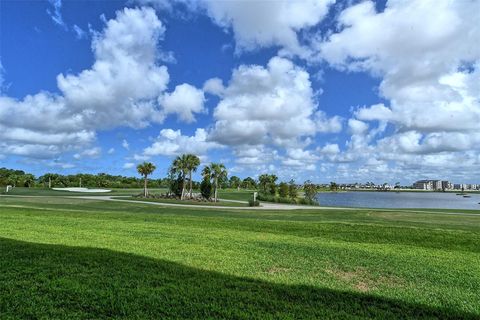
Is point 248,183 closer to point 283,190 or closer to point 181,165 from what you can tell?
point 283,190

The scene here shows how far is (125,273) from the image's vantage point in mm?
7504

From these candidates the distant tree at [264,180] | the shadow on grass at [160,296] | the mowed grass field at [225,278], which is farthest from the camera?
the distant tree at [264,180]

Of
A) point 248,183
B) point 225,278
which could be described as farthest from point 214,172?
point 248,183

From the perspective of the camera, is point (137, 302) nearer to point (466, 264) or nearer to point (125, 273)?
point (125, 273)

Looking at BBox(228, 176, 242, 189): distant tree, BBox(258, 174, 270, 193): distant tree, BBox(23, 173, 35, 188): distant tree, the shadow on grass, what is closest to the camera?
the shadow on grass

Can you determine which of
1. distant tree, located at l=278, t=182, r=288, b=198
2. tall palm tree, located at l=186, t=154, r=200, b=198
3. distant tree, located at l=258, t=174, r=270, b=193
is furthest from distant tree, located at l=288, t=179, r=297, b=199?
tall palm tree, located at l=186, t=154, r=200, b=198

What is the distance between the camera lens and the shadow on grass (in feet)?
18.1

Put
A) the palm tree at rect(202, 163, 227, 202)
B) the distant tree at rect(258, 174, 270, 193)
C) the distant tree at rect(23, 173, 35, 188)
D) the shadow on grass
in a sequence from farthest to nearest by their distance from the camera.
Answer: the distant tree at rect(23, 173, 35, 188) → the distant tree at rect(258, 174, 270, 193) → the palm tree at rect(202, 163, 227, 202) → the shadow on grass

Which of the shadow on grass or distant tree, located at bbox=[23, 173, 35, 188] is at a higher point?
distant tree, located at bbox=[23, 173, 35, 188]

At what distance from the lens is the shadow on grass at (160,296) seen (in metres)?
5.50

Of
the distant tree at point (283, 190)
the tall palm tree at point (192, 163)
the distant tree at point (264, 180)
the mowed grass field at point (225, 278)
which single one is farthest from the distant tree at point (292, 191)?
the mowed grass field at point (225, 278)

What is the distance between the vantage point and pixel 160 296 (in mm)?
6137

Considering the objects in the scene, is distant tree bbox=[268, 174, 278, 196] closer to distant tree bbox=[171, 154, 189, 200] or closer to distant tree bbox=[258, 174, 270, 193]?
distant tree bbox=[258, 174, 270, 193]

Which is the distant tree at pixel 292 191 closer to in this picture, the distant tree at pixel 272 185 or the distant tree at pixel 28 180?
the distant tree at pixel 272 185
